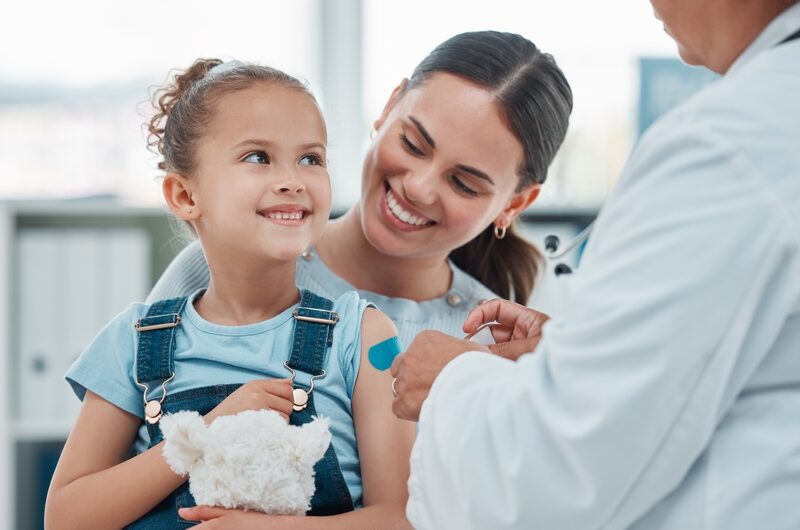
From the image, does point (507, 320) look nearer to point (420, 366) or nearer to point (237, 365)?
point (420, 366)

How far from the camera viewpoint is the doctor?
0.81m

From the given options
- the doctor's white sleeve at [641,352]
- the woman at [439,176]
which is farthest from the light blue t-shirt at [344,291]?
the doctor's white sleeve at [641,352]

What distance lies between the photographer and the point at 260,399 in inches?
47.8

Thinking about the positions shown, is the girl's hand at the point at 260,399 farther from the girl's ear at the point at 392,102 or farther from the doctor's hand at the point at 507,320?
the girl's ear at the point at 392,102

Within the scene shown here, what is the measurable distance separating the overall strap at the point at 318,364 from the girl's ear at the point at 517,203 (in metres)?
0.55

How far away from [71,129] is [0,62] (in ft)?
1.04

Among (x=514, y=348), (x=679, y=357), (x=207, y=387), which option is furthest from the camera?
(x=207, y=387)

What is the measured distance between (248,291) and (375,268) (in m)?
0.41

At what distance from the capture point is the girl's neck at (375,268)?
1.75 m

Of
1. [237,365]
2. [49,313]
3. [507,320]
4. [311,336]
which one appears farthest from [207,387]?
[49,313]

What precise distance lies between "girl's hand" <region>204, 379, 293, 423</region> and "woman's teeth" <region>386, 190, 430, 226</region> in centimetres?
50

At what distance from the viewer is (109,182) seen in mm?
3320

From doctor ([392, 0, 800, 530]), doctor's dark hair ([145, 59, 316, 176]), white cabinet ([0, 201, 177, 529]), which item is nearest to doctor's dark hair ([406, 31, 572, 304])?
doctor's dark hair ([145, 59, 316, 176])

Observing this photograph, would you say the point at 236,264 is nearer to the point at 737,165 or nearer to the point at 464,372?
the point at 464,372
